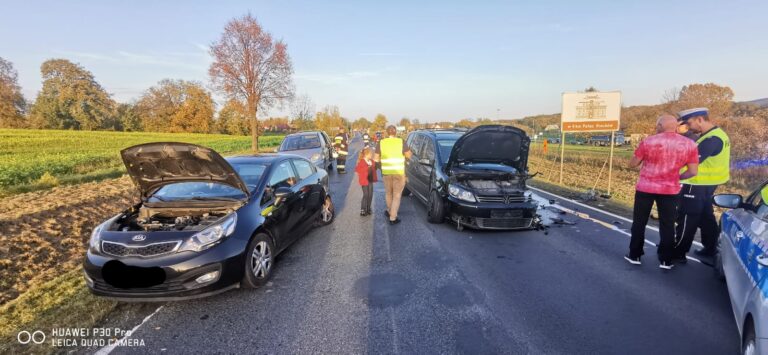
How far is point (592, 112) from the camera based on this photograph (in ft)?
36.1

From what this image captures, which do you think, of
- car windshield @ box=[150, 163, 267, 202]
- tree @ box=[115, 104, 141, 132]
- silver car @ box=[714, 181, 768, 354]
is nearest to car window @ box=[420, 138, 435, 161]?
car windshield @ box=[150, 163, 267, 202]

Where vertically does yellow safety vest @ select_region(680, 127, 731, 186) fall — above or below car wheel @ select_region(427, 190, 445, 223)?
above

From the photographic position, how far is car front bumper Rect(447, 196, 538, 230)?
5453 millimetres

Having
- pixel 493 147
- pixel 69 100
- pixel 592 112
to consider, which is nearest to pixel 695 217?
pixel 493 147

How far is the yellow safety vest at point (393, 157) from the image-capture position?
633 centimetres

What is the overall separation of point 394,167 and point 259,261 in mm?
3160

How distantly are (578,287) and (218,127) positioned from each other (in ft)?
233

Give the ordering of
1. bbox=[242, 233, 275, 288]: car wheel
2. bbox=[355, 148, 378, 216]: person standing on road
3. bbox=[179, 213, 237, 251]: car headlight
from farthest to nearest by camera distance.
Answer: bbox=[355, 148, 378, 216]: person standing on road < bbox=[242, 233, 275, 288]: car wheel < bbox=[179, 213, 237, 251]: car headlight

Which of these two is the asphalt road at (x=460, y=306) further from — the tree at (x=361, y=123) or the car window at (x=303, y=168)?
the tree at (x=361, y=123)

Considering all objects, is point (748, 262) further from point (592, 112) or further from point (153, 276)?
point (592, 112)

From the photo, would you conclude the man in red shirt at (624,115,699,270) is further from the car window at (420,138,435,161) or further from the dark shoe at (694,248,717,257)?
the car window at (420,138,435,161)

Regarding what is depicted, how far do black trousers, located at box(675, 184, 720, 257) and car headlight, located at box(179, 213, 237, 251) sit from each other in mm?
5524

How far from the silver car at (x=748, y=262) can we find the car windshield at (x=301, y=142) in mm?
10304

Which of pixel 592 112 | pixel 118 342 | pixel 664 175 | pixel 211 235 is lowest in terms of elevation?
pixel 118 342
